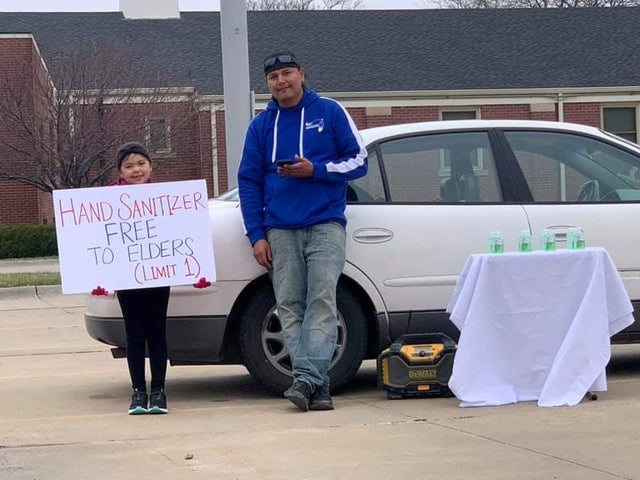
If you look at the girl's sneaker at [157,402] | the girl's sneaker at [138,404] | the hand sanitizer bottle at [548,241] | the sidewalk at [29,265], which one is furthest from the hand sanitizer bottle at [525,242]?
the sidewalk at [29,265]

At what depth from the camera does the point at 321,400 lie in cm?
689

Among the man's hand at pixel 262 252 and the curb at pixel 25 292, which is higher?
the man's hand at pixel 262 252

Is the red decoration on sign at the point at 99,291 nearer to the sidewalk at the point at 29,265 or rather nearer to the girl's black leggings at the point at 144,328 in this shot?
the girl's black leggings at the point at 144,328

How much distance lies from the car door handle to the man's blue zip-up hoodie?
0.24m

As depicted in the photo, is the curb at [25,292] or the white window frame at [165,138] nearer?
the curb at [25,292]

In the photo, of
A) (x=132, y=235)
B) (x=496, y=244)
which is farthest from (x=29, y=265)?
(x=496, y=244)

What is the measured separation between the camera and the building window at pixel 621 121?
101ft

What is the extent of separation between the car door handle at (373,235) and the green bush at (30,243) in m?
20.1

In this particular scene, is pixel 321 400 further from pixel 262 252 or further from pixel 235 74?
pixel 235 74

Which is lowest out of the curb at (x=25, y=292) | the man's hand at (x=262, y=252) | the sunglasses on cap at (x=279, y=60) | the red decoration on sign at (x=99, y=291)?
the curb at (x=25, y=292)

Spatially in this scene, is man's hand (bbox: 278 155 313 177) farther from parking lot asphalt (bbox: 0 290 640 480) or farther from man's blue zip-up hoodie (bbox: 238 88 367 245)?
parking lot asphalt (bbox: 0 290 640 480)

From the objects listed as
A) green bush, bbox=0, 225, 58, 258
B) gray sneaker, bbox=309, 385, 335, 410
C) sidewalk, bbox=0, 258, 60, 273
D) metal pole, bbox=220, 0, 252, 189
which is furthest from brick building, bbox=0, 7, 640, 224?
gray sneaker, bbox=309, 385, 335, 410

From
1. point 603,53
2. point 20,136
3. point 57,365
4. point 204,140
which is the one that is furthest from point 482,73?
point 57,365

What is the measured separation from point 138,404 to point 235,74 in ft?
14.0
